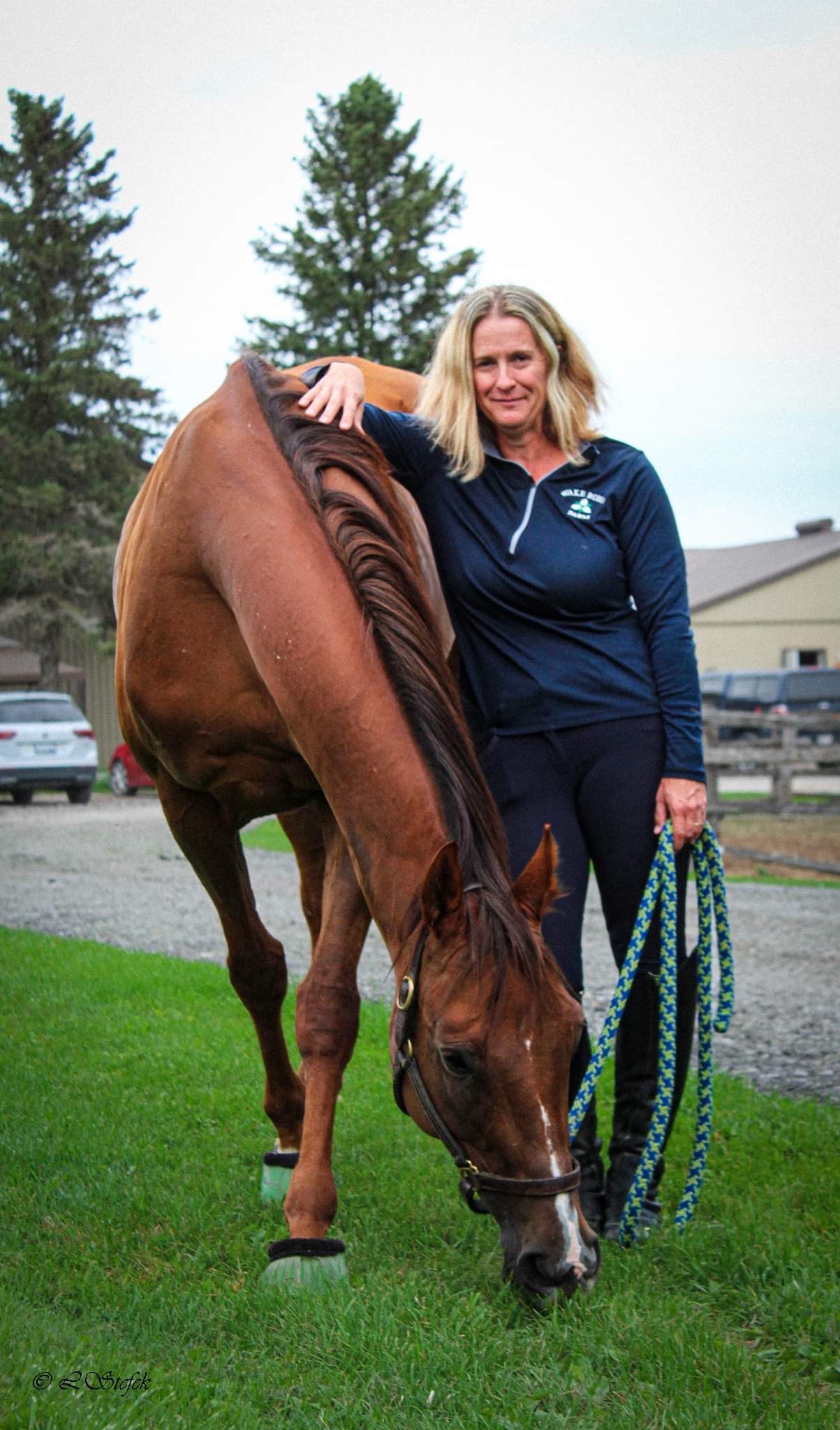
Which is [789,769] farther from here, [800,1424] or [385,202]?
[385,202]

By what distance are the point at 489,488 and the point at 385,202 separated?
24.2 m

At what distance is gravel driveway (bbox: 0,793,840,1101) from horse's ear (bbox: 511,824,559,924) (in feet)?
7.15

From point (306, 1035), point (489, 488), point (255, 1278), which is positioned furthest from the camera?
point (489, 488)

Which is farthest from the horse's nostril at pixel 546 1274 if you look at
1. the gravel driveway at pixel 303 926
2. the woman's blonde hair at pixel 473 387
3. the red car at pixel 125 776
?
the red car at pixel 125 776

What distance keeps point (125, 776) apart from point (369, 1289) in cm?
1872

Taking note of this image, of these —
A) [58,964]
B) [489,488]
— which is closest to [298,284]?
[58,964]

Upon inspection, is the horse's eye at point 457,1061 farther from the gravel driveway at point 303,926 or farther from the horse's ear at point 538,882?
the gravel driveway at point 303,926

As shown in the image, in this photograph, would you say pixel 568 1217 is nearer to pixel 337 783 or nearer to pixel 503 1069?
pixel 503 1069

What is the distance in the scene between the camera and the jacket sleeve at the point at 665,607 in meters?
3.10

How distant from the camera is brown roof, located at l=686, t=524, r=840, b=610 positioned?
41781 millimetres

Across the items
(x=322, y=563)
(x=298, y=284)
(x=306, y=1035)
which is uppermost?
(x=298, y=284)

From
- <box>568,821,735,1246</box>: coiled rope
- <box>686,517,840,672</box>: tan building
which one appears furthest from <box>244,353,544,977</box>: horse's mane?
<box>686,517,840,672</box>: tan building

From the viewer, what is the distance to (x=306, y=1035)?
298cm

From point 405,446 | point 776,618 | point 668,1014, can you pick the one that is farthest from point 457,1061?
point 776,618
